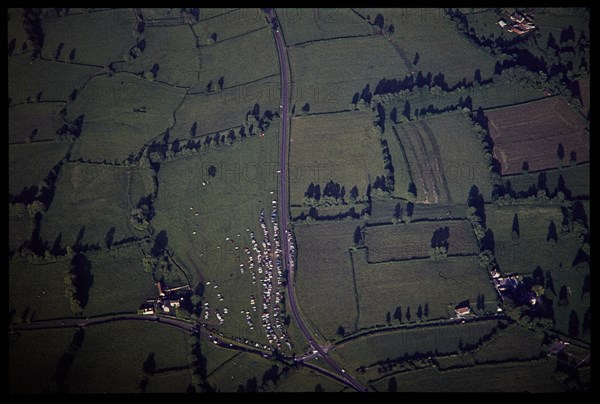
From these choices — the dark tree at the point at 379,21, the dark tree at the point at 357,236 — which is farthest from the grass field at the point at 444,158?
the dark tree at the point at 379,21

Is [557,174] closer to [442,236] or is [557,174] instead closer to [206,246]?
[442,236]

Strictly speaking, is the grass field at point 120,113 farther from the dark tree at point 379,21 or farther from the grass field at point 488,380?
the grass field at point 488,380

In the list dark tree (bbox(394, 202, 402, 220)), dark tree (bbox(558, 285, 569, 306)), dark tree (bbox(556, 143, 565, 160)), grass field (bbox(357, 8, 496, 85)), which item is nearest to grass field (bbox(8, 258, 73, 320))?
dark tree (bbox(394, 202, 402, 220))

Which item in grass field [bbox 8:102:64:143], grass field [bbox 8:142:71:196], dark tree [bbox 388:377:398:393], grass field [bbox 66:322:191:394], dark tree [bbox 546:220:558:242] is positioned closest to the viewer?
dark tree [bbox 388:377:398:393]

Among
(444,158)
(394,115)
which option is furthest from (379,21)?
(444,158)

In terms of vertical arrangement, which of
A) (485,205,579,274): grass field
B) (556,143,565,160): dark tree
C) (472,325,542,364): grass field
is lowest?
(472,325,542,364): grass field

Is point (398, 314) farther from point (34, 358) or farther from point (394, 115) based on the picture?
point (34, 358)

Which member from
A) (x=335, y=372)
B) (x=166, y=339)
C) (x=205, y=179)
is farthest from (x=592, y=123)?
(x=166, y=339)

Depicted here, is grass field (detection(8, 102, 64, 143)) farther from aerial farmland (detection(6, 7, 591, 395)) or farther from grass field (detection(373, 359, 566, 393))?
grass field (detection(373, 359, 566, 393))
